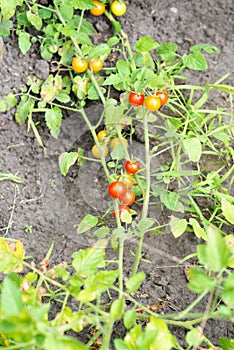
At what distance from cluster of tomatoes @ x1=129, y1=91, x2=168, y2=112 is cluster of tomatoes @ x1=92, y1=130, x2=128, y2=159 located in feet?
0.45

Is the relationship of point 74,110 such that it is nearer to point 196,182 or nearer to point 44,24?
point 44,24

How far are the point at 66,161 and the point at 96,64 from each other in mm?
371

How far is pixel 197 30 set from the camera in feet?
7.25

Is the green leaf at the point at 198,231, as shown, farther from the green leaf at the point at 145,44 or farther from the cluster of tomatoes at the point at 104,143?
the green leaf at the point at 145,44

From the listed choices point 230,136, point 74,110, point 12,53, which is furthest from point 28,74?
point 230,136

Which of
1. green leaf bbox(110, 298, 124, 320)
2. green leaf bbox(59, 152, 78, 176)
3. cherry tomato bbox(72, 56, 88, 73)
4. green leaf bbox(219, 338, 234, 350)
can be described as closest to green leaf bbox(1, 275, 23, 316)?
green leaf bbox(110, 298, 124, 320)

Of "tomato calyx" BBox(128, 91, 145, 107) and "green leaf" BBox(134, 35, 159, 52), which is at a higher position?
"green leaf" BBox(134, 35, 159, 52)

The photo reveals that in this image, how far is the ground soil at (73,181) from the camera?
6.02 feet

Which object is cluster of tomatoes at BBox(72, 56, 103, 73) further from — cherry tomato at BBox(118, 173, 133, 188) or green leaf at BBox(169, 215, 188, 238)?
green leaf at BBox(169, 215, 188, 238)

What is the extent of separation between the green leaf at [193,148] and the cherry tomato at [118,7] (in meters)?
0.57

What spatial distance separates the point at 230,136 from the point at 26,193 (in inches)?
29.8

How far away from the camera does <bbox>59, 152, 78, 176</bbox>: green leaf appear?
6.12ft

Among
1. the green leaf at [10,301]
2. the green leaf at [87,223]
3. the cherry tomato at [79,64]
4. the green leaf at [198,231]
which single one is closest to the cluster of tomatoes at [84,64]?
the cherry tomato at [79,64]

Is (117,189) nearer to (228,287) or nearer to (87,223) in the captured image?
(87,223)
